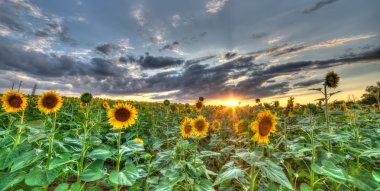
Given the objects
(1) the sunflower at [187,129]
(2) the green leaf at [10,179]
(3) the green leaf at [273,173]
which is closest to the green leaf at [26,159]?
(2) the green leaf at [10,179]

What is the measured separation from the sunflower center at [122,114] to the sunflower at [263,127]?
5.67 feet

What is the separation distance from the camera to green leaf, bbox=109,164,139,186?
7.04 feet

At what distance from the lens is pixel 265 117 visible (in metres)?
2.71

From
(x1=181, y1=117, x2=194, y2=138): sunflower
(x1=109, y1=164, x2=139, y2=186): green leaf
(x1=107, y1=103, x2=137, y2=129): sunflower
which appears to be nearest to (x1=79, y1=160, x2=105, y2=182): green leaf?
(x1=109, y1=164, x2=139, y2=186): green leaf

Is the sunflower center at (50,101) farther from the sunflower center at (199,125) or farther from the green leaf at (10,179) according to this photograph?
the sunflower center at (199,125)

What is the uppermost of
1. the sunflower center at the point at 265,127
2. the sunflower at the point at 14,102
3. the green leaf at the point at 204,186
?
the sunflower at the point at 14,102

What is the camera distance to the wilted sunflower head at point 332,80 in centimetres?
330

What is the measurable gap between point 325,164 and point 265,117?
782mm

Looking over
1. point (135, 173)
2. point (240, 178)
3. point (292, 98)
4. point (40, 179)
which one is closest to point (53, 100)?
point (40, 179)

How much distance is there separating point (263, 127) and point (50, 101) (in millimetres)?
3226

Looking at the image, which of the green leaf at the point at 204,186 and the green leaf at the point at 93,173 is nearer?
the green leaf at the point at 93,173

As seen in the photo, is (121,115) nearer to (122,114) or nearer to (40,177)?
(122,114)

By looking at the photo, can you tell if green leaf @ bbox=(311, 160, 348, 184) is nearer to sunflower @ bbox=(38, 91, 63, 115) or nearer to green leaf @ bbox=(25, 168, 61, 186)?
green leaf @ bbox=(25, 168, 61, 186)

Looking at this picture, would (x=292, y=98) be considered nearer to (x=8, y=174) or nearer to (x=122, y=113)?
(x=122, y=113)
